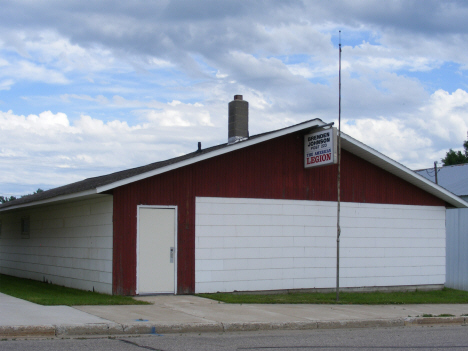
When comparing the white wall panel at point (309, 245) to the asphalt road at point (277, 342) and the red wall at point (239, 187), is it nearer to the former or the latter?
the red wall at point (239, 187)

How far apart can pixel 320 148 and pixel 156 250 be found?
527 centimetres

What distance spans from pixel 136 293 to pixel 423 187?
995 centimetres

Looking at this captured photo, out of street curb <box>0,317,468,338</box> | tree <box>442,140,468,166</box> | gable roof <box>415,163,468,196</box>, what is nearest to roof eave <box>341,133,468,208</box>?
street curb <box>0,317,468,338</box>

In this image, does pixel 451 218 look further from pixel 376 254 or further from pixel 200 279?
pixel 200 279

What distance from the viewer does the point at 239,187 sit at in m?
16.4

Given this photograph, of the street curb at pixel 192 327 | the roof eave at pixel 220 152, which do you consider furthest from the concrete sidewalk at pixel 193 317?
the roof eave at pixel 220 152

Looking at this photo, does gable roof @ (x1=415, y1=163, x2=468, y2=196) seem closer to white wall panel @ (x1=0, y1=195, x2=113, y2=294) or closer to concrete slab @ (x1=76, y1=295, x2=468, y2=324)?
concrete slab @ (x1=76, y1=295, x2=468, y2=324)

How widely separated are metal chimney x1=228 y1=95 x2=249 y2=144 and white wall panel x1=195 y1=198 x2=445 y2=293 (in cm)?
269

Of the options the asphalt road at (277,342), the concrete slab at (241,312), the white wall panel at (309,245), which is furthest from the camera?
the white wall panel at (309,245)

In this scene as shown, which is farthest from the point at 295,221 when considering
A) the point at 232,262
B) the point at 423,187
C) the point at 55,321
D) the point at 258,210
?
the point at 55,321

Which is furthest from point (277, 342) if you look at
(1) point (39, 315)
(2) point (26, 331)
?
(1) point (39, 315)

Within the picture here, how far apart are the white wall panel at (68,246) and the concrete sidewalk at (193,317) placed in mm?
1946

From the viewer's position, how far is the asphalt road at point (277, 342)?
341 inches

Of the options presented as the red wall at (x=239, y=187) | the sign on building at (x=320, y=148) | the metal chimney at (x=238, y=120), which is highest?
the metal chimney at (x=238, y=120)
